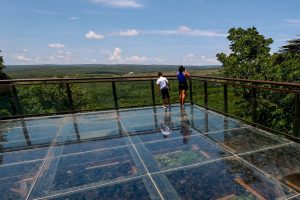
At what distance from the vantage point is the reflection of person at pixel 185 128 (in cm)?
485

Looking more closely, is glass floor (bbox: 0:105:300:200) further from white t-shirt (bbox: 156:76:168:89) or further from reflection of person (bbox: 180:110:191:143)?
white t-shirt (bbox: 156:76:168:89)

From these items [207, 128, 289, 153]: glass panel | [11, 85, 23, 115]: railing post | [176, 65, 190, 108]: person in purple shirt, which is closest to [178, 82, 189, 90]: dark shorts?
[176, 65, 190, 108]: person in purple shirt

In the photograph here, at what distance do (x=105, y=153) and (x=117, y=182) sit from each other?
42.9 inches

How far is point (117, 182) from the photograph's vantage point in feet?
10.6

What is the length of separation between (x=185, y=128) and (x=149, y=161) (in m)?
1.94

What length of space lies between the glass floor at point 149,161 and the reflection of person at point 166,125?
2 centimetres

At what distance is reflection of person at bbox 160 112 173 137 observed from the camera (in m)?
5.30

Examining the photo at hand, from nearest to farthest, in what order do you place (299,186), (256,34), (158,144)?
(299,186), (158,144), (256,34)

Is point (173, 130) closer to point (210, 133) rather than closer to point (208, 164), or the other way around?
point (210, 133)

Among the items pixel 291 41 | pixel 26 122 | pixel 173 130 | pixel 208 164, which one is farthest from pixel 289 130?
pixel 26 122

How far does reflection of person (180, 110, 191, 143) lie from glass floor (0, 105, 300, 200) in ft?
0.07

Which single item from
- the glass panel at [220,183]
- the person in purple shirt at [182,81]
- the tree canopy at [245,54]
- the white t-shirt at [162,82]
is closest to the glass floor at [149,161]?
the glass panel at [220,183]

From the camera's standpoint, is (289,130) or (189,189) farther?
(289,130)

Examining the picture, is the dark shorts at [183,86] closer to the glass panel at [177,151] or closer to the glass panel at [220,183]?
the glass panel at [177,151]
